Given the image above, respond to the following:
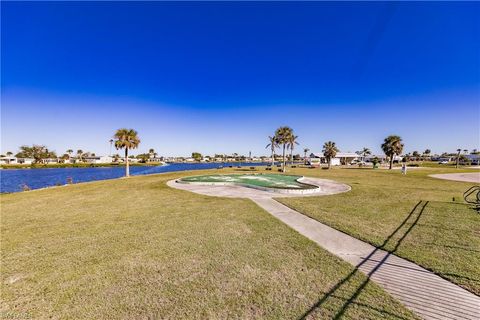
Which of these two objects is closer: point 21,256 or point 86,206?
point 21,256

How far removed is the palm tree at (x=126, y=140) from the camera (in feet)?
114

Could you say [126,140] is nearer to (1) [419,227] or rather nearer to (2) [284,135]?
(2) [284,135]

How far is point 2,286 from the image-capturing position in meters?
4.80

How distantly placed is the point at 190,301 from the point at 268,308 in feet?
4.94

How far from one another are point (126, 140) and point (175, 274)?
34774 millimetres

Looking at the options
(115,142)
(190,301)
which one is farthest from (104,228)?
(115,142)

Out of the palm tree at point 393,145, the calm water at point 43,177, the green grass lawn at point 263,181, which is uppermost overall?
A: the palm tree at point 393,145

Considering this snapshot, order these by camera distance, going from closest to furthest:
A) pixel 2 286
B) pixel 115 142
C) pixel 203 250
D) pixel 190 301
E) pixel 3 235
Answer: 1. pixel 190 301
2. pixel 2 286
3. pixel 203 250
4. pixel 3 235
5. pixel 115 142

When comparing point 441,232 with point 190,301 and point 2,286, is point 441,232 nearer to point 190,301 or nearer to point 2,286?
point 190,301

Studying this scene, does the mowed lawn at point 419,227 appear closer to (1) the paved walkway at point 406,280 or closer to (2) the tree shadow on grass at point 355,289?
(2) the tree shadow on grass at point 355,289

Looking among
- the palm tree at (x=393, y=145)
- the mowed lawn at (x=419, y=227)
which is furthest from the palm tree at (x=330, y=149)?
the mowed lawn at (x=419, y=227)

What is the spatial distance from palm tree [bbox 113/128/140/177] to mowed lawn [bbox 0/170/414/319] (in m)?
26.8

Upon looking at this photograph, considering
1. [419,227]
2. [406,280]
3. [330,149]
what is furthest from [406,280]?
[330,149]

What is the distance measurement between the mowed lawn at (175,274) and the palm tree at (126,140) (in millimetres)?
26766
